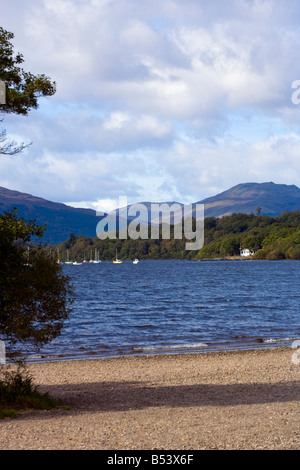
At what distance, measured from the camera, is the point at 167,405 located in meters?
13.4

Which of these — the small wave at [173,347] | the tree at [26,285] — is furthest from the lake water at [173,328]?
the tree at [26,285]

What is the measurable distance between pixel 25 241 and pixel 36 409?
155 inches

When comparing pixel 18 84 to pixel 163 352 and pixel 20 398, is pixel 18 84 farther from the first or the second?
pixel 163 352

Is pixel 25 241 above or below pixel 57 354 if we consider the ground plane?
above

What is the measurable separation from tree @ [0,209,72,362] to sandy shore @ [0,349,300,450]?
192 centimetres

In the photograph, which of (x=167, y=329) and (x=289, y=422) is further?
(x=167, y=329)

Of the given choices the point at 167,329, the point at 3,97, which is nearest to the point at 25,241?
the point at 3,97

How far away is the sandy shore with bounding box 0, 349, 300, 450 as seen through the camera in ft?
31.4

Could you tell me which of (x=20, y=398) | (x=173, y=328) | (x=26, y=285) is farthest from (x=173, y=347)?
(x=26, y=285)

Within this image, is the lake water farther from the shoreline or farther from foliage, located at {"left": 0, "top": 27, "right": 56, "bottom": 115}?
foliage, located at {"left": 0, "top": 27, "right": 56, "bottom": 115}

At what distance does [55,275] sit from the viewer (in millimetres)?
12836

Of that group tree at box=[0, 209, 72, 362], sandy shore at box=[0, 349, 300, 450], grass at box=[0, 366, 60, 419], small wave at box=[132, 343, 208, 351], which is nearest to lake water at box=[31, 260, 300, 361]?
small wave at box=[132, 343, 208, 351]

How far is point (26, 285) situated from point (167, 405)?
15.3ft
